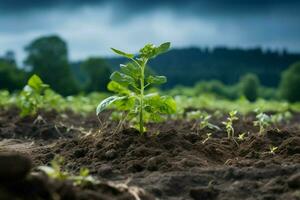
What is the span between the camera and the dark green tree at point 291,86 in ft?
103

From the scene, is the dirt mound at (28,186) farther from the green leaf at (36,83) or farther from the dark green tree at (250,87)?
the dark green tree at (250,87)

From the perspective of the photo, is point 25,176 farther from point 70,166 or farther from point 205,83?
point 205,83

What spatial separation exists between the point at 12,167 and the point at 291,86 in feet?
99.3

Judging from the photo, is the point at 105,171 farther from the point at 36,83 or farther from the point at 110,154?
the point at 36,83

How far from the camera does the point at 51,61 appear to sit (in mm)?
36844

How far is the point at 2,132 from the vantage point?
749 centimetres

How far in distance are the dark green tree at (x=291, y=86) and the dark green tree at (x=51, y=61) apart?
1186 cm

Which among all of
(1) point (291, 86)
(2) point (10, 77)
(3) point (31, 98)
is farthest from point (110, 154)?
(1) point (291, 86)

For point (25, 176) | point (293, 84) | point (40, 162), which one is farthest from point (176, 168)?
point (293, 84)

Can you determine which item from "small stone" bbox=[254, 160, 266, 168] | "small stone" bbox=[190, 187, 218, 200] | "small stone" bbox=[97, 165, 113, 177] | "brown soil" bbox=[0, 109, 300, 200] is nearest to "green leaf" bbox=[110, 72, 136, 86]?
"brown soil" bbox=[0, 109, 300, 200]

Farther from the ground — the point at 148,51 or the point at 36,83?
the point at 148,51

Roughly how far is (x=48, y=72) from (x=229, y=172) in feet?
109

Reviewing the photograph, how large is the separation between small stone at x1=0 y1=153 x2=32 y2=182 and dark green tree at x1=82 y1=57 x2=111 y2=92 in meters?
28.9

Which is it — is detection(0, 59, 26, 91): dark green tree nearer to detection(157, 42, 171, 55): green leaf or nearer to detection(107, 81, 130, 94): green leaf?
detection(107, 81, 130, 94): green leaf
